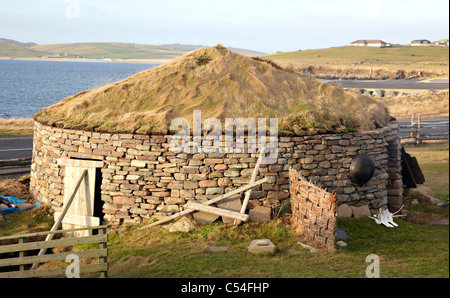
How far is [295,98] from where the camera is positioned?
45.3 ft

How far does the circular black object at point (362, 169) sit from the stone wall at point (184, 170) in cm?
17

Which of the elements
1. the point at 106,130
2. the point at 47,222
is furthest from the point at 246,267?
the point at 47,222

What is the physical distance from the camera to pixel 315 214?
1009 cm

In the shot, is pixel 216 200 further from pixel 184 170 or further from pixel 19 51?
pixel 19 51

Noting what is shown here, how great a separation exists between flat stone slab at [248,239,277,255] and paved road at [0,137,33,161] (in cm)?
1493

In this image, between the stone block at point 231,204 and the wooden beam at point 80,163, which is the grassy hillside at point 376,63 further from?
the stone block at point 231,204

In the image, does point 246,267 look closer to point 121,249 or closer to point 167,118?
point 121,249

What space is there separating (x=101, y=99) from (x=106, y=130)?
1892mm

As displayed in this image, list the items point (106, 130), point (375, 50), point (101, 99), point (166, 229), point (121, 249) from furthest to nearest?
point (375, 50)
point (101, 99)
point (106, 130)
point (166, 229)
point (121, 249)

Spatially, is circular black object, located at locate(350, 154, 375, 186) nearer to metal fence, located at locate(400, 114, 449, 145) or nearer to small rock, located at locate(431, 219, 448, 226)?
small rock, located at locate(431, 219, 448, 226)

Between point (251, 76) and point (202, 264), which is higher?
point (251, 76)

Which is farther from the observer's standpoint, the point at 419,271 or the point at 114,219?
the point at 114,219

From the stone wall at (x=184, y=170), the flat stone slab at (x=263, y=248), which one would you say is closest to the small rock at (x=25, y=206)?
the stone wall at (x=184, y=170)

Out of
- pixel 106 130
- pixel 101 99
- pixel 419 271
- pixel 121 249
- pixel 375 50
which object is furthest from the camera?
pixel 375 50
